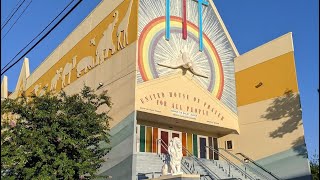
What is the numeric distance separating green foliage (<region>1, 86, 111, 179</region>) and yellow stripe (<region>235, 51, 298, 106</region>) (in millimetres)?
14737

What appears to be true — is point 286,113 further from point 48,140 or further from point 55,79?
point 55,79

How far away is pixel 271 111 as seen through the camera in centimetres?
2580

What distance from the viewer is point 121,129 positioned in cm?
2220

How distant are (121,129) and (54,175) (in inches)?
362

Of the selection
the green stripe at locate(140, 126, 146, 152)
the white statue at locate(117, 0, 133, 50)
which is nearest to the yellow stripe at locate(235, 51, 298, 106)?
the green stripe at locate(140, 126, 146, 152)

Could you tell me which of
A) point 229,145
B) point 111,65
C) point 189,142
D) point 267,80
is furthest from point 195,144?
point 111,65

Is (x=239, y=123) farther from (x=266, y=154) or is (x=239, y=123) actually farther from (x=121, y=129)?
(x=121, y=129)

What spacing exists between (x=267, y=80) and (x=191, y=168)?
8.95 metres

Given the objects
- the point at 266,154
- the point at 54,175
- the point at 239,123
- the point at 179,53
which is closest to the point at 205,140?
the point at 239,123

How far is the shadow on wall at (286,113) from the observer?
2430cm

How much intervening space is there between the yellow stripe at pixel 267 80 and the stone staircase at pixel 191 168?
5.49 metres

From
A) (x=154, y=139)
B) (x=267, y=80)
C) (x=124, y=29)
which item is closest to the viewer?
(x=124, y=29)

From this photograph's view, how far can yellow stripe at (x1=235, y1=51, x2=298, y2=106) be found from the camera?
25.4 metres

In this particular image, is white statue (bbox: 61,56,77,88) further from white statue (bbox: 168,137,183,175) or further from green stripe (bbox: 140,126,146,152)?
white statue (bbox: 168,137,183,175)
